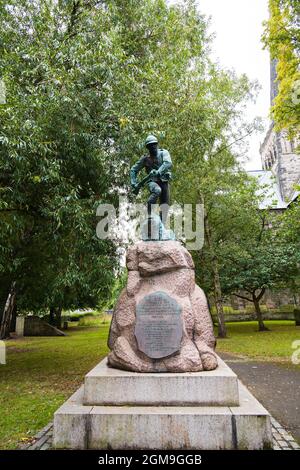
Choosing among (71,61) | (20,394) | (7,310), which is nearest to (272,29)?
(71,61)

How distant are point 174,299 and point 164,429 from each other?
175 cm

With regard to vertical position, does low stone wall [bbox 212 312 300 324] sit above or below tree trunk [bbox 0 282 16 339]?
below

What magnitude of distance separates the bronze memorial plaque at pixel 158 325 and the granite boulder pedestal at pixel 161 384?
0.05 ft

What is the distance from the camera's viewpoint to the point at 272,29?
1217 cm

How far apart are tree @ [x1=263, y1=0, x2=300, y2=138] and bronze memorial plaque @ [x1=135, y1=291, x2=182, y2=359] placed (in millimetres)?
9608

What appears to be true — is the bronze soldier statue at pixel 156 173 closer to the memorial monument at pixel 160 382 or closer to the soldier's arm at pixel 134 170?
the soldier's arm at pixel 134 170

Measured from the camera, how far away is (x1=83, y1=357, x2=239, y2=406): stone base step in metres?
4.39

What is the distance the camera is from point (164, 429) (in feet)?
13.3

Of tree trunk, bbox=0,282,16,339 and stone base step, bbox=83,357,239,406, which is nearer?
stone base step, bbox=83,357,239,406

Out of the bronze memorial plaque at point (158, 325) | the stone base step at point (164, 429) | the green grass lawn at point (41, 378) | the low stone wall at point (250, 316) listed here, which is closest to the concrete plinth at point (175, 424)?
the stone base step at point (164, 429)

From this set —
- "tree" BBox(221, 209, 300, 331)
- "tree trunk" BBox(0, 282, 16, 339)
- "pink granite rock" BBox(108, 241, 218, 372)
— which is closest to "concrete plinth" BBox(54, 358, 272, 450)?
→ "pink granite rock" BBox(108, 241, 218, 372)

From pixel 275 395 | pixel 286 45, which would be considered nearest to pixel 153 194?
pixel 275 395

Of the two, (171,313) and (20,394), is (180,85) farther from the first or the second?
(20,394)

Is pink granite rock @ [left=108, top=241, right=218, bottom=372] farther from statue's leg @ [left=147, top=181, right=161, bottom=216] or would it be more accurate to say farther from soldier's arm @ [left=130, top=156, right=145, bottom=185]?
soldier's arm @ [left=130, top=156, right=145, bottom=185]
